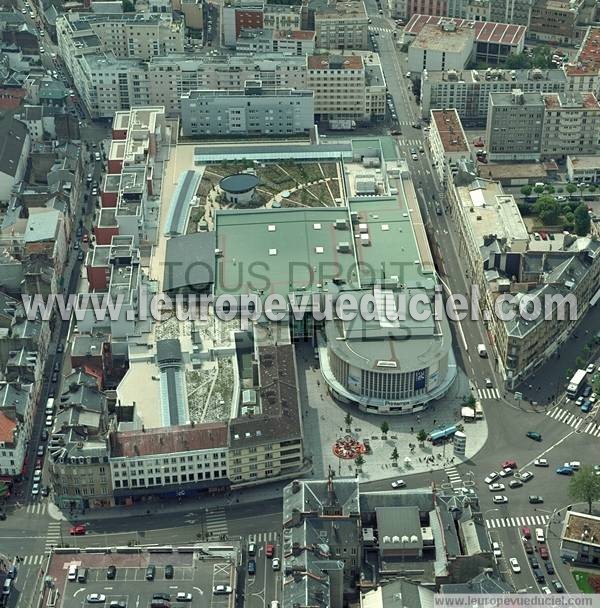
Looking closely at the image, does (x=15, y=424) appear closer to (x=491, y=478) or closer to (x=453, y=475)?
(x=453, y=475)

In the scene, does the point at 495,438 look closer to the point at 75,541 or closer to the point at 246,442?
the point at 246,442

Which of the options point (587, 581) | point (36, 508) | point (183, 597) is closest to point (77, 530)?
point (36, 508)

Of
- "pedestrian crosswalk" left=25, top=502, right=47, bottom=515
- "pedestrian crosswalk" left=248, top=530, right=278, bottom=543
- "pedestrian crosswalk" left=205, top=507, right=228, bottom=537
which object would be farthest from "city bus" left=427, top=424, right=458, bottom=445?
"pedestrian crosswalk" left=25, top=502, right=47, bottom=515

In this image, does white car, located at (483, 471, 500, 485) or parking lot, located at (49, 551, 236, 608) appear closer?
parking lot, located at (49, 551, 236, 608)

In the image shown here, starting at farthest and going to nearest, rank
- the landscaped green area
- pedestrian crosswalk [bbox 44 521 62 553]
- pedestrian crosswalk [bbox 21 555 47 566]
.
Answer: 1. pedestrian crosswalk [bbox 44 521 62 553]
2. pedestrian crosswalk [bbox 21 555 47 566]
3. the landscaped green area

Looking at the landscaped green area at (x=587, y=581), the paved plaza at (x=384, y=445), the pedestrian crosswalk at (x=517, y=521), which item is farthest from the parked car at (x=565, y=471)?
the landscaped green area at (x=587, y=581)

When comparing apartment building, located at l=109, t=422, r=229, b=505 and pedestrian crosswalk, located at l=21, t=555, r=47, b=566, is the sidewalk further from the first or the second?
pedestrian crosswalk, located at l=21, t=555, r=47, b=566

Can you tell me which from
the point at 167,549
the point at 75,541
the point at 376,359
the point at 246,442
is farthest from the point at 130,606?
the point at 376,359
